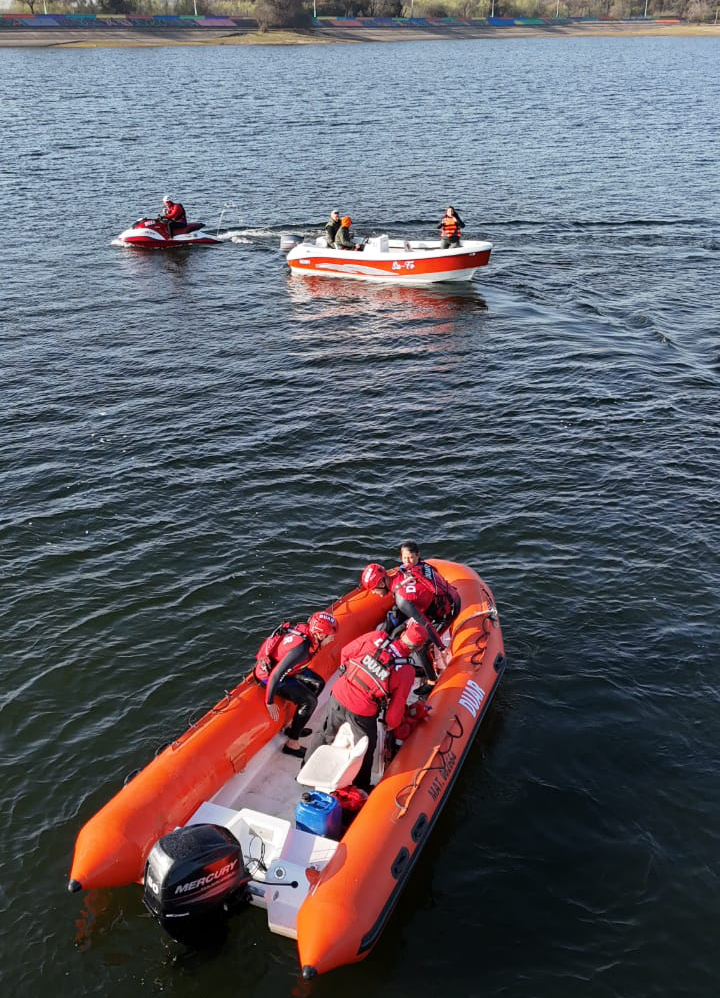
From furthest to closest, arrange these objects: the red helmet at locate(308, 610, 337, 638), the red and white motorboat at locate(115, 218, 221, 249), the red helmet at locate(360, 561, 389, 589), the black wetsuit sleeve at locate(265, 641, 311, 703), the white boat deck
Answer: the red and white motorboat at locate(115, 218, 221, 249) < the red helmet at locate(360, 561, 389, 589) < the red helmet at locate(308, 610, 337, 638) < the black wetsuit sleeve at locate(265, 641, 311, 703) < the white boat deck

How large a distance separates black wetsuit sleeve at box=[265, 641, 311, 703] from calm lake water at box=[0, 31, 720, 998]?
1576 millimetres

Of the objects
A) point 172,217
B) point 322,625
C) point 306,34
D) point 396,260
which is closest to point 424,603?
point 322,625

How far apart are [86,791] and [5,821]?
0.81 m

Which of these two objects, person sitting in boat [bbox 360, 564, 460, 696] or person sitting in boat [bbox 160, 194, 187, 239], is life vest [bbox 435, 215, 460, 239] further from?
person sitting in boat [bbox 360, 564, 460, 696]

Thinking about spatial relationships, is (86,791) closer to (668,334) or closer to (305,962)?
(305,962)

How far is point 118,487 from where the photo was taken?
49.6ft

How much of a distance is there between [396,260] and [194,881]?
1959cm

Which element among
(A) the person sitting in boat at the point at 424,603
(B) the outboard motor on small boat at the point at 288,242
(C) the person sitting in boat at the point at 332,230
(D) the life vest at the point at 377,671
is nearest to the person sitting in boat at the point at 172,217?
(B) the outboard motor on small boat at the point at 288,242

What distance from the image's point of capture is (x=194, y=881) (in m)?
7.40

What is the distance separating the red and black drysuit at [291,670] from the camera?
9477 millimetres

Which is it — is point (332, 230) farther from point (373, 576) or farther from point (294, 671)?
point (294, 671)

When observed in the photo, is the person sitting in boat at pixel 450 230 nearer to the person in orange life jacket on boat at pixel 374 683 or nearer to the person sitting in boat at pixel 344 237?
the person sitting in boat at pixel 344 237

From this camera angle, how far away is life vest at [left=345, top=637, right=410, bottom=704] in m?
8.92

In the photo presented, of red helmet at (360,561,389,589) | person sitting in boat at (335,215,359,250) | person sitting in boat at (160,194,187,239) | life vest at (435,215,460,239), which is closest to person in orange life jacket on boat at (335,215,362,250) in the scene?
person sitting in boat at (335,215,359,250)
